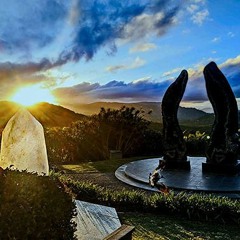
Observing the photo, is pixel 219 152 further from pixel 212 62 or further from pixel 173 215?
pixel 173 215

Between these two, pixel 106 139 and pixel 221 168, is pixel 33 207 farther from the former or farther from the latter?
pixel 106 139

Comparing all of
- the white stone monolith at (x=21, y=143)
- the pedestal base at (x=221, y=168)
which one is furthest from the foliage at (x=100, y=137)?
the white stone monolith at (x=21, y=143)

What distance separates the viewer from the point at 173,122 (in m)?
12.8

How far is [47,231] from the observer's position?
3787 mm

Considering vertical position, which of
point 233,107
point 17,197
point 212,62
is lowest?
point 17,197

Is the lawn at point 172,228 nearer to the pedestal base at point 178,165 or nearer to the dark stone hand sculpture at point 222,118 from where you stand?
the dark stone hand sculpture at point 222,118

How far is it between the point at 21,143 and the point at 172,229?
3711 mm

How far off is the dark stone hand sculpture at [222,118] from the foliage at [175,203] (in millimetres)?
3886

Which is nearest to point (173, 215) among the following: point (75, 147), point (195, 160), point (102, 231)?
point (102, 231)

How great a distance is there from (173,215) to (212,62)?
621cm

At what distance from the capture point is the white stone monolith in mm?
4988

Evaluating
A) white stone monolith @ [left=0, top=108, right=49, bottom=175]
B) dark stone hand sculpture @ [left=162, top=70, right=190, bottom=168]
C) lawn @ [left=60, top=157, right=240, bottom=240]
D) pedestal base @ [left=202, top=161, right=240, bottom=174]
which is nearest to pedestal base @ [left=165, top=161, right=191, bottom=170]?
dark stone hand sculpture @ [left=162, top=70, right=190, bottom=168]

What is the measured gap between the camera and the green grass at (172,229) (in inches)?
265

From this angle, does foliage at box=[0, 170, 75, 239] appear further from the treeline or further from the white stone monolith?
the treeline
